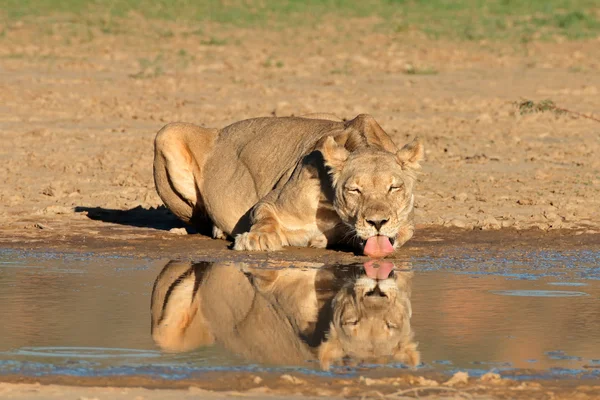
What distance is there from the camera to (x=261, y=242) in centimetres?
938

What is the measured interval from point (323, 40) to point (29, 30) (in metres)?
5.31

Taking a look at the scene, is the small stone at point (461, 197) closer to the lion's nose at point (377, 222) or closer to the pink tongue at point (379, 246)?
the pink tongue at point (379, 246)

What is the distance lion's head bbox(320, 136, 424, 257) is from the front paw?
531mm

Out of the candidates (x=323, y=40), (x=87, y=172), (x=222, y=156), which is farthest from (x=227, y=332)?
(x=323, y=40)

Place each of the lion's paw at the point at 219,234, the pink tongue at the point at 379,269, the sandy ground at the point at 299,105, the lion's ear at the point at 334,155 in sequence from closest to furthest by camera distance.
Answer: the pink tongue at the point at 379,269 → the lion's ear at the point at 334,155 → the lion's paw at the point at 219,234 → the sandy ground at the point at 299,105

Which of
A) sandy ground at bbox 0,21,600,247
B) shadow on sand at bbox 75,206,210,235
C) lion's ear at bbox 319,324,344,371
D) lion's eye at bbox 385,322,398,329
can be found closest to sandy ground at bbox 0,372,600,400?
lion's ear at bbox 319,324,344,371

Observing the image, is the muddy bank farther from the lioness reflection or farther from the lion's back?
the lioness reflection

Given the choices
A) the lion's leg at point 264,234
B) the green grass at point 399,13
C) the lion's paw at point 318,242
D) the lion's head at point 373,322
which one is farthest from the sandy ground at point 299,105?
the lion's head at point 373,322

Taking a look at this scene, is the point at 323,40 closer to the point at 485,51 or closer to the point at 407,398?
the point at 485,51

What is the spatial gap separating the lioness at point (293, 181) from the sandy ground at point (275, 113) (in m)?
0.27

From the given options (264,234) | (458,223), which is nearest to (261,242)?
(264,234)

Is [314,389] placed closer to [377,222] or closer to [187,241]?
[377,222]

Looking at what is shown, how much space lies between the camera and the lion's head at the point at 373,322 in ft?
20.2

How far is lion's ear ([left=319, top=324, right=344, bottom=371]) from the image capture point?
596cm
